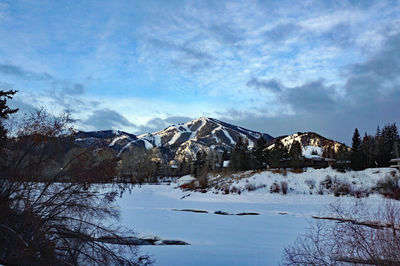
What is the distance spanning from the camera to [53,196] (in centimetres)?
1036

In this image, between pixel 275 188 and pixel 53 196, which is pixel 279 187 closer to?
pixel 275 188

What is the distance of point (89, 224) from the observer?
10.9 metres

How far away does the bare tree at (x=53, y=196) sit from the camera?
10.0 metres

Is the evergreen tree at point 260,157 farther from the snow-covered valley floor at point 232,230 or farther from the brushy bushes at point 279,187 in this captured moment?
the snow-covered valley floor at point 232,230

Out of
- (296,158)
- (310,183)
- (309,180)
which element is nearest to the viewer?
(310,183)

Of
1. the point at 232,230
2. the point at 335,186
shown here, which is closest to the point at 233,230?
the point at 232,230

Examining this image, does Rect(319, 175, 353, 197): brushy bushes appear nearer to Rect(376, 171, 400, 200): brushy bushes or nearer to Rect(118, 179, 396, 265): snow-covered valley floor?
Rect(118, 179, 396, 265): snow-covered valley floor

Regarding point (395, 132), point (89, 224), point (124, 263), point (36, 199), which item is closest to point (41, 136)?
point (36, 199)

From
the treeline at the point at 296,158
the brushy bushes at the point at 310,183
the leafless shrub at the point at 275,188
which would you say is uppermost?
the treeline at the point at 296,158

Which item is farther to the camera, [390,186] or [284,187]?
[284,187]

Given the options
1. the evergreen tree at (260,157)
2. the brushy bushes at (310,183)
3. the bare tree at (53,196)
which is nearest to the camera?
the bare tree at (53,196)

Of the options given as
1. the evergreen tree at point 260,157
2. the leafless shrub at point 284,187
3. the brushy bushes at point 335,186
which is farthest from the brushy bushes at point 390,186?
the evergreen tree at point 260,157

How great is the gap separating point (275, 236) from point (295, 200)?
53.6ft

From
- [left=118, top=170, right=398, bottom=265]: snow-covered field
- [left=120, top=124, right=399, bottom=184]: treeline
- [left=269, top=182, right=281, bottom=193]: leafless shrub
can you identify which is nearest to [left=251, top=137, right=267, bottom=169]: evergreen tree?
[left=120, top=124, right=399, bottom=184]: treeline
